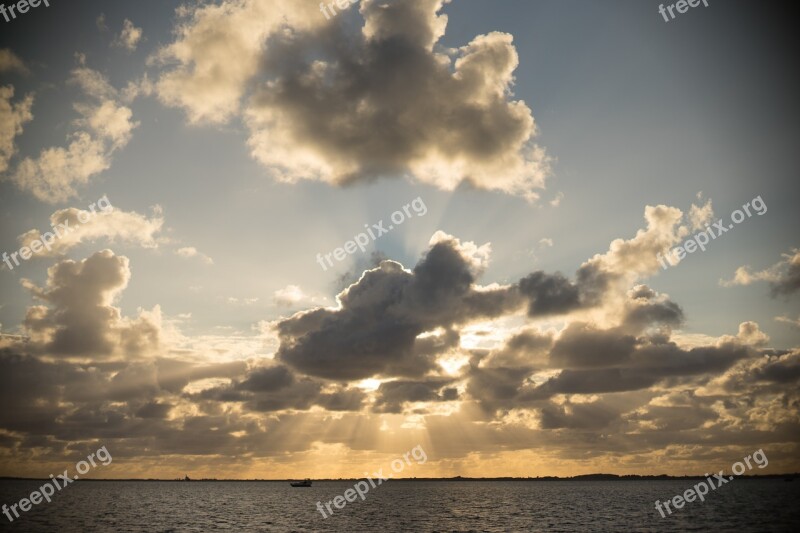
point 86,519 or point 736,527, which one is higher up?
point 86,519

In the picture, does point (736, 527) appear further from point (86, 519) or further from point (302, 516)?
point (86, 519)

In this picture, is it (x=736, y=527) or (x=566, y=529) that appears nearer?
(x=736, y=527)

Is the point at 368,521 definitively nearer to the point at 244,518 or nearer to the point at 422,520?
the point at 422,520

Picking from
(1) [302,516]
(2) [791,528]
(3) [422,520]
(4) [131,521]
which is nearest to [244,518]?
(1) [302,516]

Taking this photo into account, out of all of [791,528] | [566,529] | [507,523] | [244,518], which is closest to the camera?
[791,528]

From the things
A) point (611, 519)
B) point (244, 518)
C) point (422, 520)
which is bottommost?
point (611, 519)

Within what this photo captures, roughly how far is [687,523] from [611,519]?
22.0m

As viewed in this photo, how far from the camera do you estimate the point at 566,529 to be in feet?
366

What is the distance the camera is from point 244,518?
144 m

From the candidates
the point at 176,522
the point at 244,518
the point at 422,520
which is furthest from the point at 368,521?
the point at 176,522

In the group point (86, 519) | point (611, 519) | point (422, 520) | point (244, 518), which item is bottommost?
point (611, 519)

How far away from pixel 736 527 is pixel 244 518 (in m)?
114

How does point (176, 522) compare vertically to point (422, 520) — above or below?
above

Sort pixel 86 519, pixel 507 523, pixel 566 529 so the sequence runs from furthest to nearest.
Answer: pixel 86 519 → pixel 507 523 → pixel 566 529
